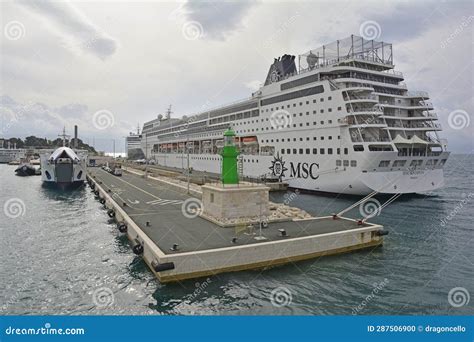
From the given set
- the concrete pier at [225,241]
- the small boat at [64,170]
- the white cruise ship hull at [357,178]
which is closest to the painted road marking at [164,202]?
the concrete pier at [225,241]

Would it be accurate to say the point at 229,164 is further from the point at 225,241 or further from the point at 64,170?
the point at 64,170

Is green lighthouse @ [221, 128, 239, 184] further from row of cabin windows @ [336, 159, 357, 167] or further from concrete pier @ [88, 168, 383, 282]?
row of cabin windows @ [336, 159, 357, 167]

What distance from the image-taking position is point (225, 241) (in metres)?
14.7

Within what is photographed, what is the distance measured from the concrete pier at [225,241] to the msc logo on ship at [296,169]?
58.4 ft

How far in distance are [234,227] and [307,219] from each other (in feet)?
16.3

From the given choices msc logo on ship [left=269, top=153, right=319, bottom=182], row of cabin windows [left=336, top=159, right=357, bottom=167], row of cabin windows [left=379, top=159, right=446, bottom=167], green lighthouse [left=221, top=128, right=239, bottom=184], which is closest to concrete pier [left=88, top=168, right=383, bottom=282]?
green lighthouse [left=221, top=128, right=239, bottom=184]

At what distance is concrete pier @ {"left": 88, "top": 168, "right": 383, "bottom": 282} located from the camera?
1272 cm

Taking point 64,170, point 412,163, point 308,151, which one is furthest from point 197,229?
point 64,170

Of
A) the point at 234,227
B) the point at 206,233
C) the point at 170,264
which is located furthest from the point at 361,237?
the point at 170,264

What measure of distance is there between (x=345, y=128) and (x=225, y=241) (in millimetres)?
24082

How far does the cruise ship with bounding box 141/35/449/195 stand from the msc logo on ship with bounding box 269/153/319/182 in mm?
124

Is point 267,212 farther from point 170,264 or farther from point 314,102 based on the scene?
point 314,102

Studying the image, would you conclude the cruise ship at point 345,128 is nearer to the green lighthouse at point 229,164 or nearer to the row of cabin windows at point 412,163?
the row of cabin windows at point 412,163

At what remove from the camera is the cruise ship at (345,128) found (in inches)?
1278
